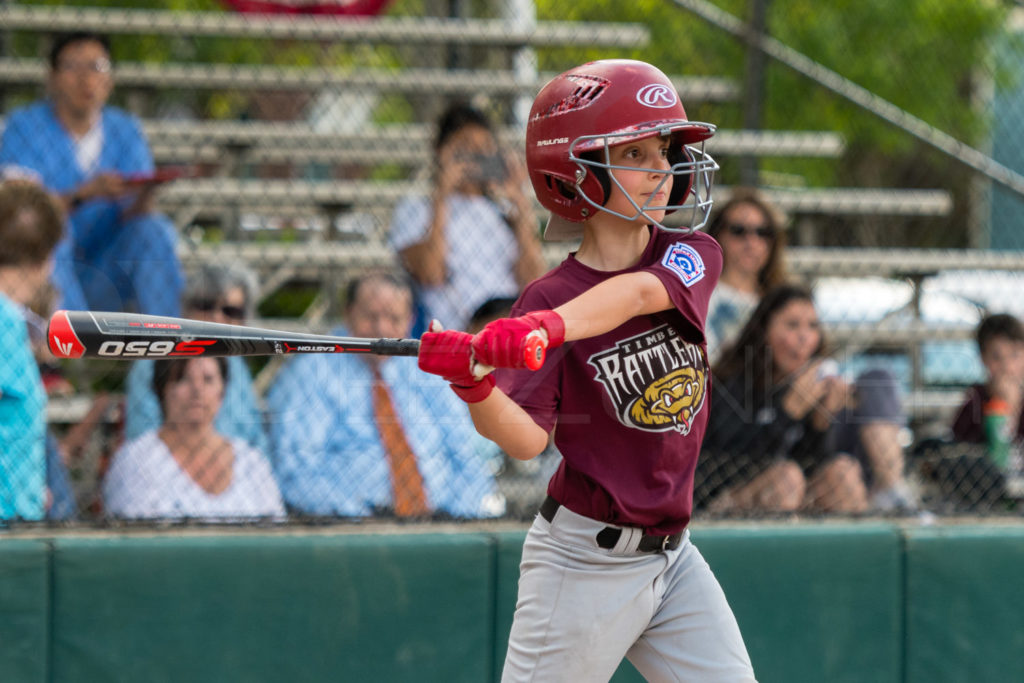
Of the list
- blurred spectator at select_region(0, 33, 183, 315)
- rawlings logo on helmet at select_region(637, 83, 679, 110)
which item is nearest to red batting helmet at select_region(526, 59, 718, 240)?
rawlings logo on helmet at select_region(637, 83, 679, 110)

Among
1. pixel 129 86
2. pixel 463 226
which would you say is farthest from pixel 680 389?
pixel 129 86

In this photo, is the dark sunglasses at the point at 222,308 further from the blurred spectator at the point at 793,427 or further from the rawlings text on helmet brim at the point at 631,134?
the rawlings text on helmet brim at the point at 631,134

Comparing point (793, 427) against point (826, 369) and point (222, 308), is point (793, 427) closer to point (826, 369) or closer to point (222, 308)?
point (826, 369)

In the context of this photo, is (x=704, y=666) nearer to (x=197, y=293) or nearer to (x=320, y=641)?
(x=320, y=641)

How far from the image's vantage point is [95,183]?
155 inches

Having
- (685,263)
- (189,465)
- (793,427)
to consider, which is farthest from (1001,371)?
(189,465)

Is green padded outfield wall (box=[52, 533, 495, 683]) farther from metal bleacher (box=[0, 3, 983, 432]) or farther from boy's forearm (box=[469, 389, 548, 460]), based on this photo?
metal bleacher (box=[0, 3, 983, 432])

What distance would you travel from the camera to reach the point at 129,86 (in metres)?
5.41

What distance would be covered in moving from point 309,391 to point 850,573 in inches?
63.7

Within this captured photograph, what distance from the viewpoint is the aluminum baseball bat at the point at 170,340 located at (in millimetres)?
1949

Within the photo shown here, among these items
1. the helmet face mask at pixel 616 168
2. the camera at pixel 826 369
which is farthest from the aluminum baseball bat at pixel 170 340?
the camera at pixel 826 369

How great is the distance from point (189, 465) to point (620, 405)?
Result: 162cm

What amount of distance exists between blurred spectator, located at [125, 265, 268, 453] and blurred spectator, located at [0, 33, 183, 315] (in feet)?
0.56

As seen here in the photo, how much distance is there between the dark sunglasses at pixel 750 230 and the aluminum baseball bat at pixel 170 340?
6.92 ft
